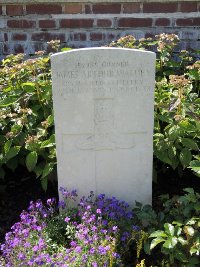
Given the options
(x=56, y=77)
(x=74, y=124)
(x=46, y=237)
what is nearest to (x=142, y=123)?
(x=74, y=124)

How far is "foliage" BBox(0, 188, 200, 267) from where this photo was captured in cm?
246

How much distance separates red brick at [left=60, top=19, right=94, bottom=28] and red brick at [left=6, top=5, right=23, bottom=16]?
16.1 inches

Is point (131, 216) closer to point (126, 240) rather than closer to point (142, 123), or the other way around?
point (126, 240)

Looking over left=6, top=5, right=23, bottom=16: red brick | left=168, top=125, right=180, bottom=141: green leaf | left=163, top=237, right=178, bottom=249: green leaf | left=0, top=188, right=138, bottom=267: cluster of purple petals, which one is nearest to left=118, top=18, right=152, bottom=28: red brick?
left=6, top=5, right=23, bottom=16: red brick

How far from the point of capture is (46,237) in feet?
8.77

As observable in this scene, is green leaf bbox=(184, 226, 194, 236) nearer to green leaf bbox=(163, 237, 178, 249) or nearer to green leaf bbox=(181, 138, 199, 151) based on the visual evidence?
green leaf bbox=(163, 237, 178, 249)

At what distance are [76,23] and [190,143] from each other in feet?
6.18

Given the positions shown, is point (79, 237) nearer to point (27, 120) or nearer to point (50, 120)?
point (50, 120)

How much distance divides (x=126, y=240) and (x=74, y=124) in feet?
2.54

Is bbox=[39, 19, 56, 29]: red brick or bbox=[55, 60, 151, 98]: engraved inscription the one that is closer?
bbox=[55, 60, 151, 98]: engraved inscription

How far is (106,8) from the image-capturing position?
4.29 meters

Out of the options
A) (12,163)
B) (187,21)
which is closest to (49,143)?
(12,163)

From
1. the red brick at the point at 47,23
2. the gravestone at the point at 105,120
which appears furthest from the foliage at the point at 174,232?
the red brick at the point at 47,23

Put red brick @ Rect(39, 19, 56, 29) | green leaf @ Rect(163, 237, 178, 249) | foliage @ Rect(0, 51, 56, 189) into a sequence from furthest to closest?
red brick @ Rect(39, 19, 56, 29), foliage @ Rect(0, 51, 56, 189), green leaf @ Rect(163, 237, 178, 249)
